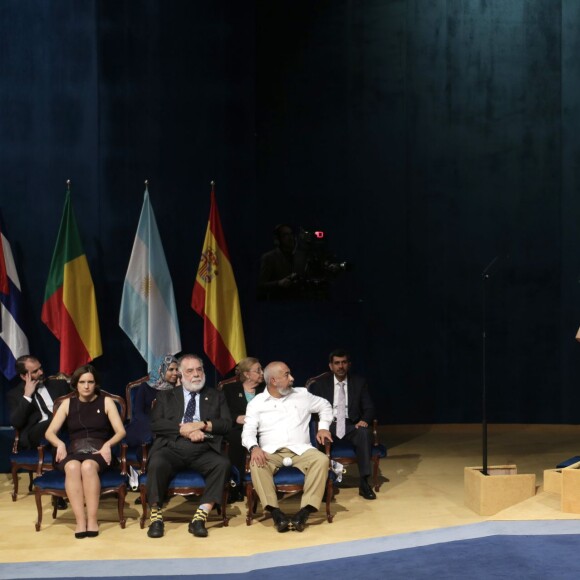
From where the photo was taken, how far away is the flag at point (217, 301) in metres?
9.65

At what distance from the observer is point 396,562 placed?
6062 mm

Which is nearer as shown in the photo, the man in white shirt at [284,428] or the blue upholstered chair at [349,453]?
the man in white shirt at [284,428]

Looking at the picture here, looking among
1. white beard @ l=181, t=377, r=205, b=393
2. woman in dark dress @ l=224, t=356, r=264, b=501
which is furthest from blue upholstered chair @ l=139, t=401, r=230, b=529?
woman in dark dress @ l=224, t=356, r=264, b=501

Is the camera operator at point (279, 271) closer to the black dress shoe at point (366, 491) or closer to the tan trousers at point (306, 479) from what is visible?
Answer: the black dress shoe at point (366, 491)

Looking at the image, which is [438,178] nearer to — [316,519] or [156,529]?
[316,519]

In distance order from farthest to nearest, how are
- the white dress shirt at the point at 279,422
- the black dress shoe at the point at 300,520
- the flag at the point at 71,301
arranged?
the flag at the point at 71,301 < the white dress shirt at the point at 279,422 < the black dress shoe at the point at 300,520

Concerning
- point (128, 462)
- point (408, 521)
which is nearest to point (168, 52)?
point (128, 462)

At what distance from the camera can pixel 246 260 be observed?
10023mm

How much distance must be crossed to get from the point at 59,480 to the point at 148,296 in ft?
9.17

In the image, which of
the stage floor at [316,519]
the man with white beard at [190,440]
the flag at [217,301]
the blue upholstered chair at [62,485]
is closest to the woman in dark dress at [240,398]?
the stage floor at [316,519]

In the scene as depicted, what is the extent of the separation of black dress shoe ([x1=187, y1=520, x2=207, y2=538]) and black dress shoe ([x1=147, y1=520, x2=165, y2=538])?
17 centimetres

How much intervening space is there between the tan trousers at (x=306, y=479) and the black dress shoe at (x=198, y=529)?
400mm

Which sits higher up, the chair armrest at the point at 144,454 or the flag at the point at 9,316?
the flag at the point at 9,316

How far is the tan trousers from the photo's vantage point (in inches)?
276
